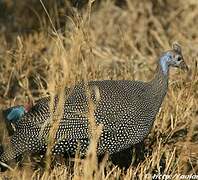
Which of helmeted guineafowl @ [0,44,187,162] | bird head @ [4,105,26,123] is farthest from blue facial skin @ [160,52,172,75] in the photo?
bird head @ [4,105,26,123]

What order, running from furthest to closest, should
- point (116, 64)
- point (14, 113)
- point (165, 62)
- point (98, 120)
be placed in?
point (116, 64) < point (165, 62) < point (14, 113) < point (98, 120)

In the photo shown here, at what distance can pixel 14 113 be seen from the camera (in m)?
3.55

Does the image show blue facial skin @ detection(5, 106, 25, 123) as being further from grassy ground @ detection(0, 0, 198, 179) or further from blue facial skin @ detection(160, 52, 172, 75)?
blue facial skin @ detection(160, 52, 172, 75)

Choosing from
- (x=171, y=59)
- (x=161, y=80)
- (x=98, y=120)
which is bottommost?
(x=98, y=120)

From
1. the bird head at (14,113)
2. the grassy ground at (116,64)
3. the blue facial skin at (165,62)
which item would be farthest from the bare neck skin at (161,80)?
the bird head at (14,113)

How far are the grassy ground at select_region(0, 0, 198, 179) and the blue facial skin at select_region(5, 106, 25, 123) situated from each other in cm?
21

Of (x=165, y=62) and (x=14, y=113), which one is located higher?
(x=165, y=62)

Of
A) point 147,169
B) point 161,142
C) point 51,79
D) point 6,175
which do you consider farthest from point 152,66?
point 6,175

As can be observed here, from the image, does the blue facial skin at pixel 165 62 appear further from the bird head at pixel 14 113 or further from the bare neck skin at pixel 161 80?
the bird head at pixel 14 113

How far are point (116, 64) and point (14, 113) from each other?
1.42m

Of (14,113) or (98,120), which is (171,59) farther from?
Result: (14,113)

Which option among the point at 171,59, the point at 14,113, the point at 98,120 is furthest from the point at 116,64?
the point at 98,120

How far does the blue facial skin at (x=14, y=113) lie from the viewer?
3.52 meters

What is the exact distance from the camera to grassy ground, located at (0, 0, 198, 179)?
134 inches
